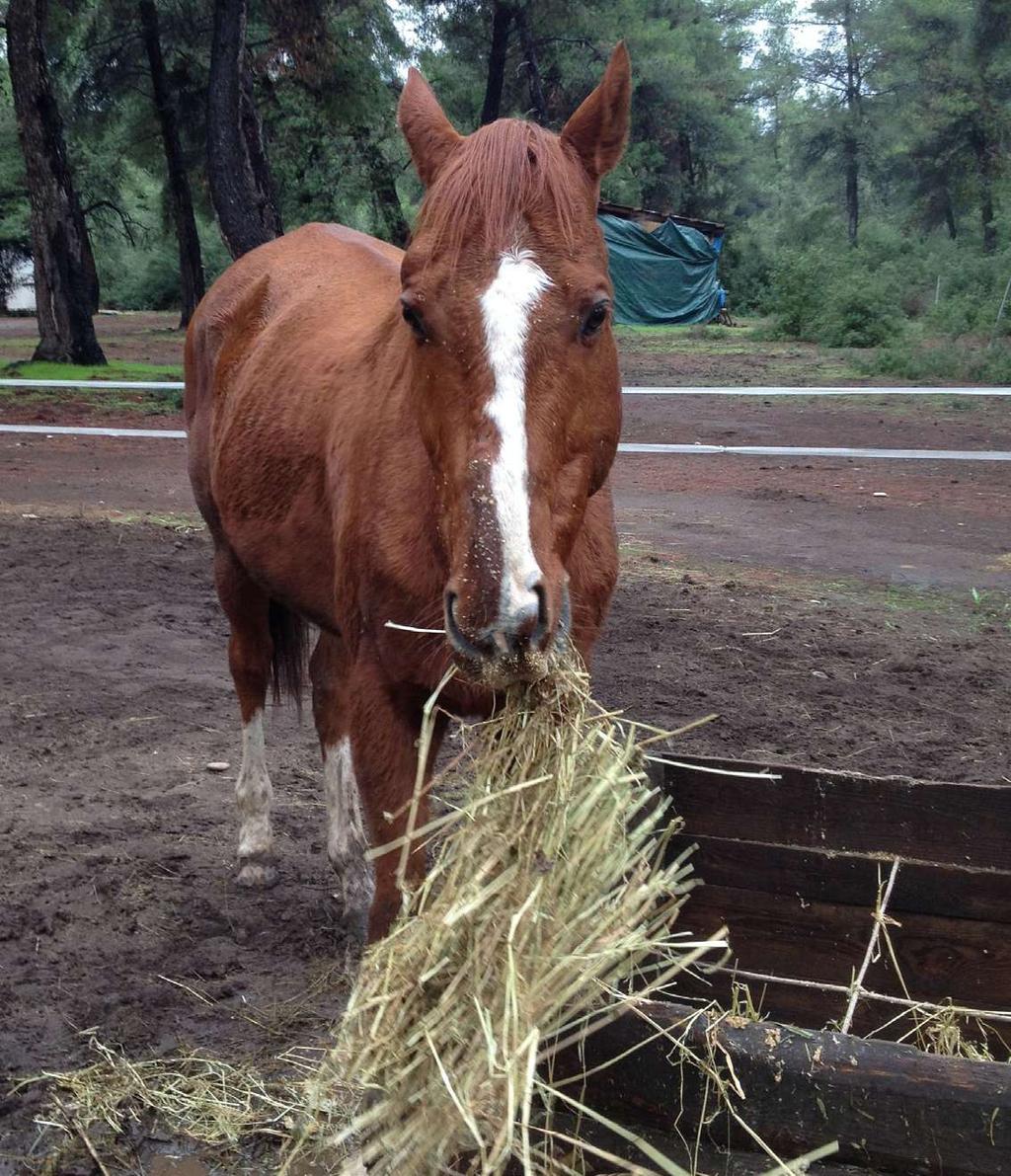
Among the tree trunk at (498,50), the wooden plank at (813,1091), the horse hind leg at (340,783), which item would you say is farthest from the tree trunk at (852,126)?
the wooden plank at (813,1091)

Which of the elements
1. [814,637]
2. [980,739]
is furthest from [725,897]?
[814,637]

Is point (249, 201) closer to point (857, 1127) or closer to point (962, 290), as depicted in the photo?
point (857, 1127)

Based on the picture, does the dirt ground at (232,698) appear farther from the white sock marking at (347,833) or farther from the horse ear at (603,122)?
the horse ear at (603,122)

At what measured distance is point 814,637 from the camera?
6723 mm

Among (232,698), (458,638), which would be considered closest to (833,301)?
(232,698)

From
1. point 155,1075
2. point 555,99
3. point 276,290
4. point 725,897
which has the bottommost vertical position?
point 155,1075

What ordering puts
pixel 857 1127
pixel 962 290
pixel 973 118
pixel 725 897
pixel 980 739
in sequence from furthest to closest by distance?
pixel 973 118 < pixel 962 290 < pixel 980 739 < pixel 725 897 < pixel 857 1127

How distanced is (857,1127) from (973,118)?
36719mm

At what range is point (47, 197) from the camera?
62.8 feet

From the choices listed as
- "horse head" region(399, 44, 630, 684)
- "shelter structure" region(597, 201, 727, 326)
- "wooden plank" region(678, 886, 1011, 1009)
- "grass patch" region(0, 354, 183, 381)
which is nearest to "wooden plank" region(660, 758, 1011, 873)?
"wooden plank" region(678, 886, 1011, 1009)

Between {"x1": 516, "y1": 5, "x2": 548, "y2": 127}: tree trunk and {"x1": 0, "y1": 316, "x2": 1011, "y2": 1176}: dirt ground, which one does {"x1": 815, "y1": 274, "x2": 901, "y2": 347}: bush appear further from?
{"x1": 0, "y1": 316, "x2": 1011, "y2": 1176}: dirt ground

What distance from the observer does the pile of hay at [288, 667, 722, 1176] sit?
191 cm

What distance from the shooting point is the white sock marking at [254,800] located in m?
4.48

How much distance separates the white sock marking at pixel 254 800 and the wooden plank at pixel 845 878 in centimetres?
188
